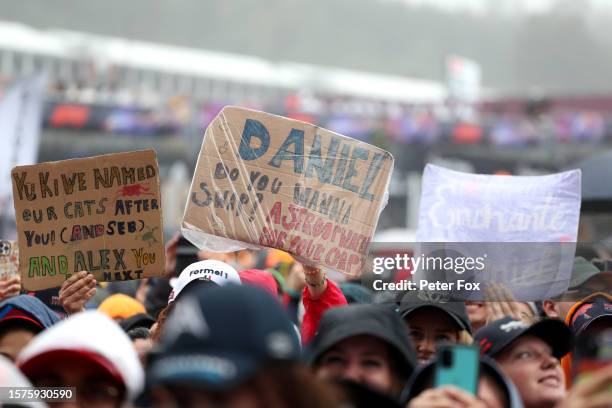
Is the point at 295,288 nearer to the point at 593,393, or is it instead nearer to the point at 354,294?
the point at 354,294

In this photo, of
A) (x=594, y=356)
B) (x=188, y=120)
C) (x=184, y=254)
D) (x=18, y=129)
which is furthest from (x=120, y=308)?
(x=188, y=120)

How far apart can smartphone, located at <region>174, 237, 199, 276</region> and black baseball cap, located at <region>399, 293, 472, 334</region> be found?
2434 mm

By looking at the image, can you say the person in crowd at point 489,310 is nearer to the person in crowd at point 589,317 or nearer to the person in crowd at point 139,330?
the person in crowd at point 589,317

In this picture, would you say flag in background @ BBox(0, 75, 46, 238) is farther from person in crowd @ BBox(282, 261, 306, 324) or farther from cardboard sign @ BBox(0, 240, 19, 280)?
cardboard sign @ BBox(0, 240, 19, 280)

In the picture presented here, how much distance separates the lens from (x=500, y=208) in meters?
5.90

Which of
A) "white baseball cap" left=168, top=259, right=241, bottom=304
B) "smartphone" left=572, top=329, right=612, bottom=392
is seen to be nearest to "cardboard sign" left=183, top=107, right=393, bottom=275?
"white baseball cap" left=168, top=259, right=241, bottom=304

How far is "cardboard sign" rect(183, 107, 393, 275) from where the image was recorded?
17.3ft

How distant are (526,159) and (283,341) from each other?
94.6ft

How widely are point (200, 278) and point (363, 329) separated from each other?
5.78 ft

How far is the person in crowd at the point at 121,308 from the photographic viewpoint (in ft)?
19.8

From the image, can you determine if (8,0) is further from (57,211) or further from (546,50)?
(57,211)

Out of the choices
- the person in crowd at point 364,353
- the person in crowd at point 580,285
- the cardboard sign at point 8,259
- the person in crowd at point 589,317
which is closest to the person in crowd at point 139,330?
the cardboard sign at point 8,259

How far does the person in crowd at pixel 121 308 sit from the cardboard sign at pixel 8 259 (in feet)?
1.81

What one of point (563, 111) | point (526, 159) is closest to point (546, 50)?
point (563, 111)
